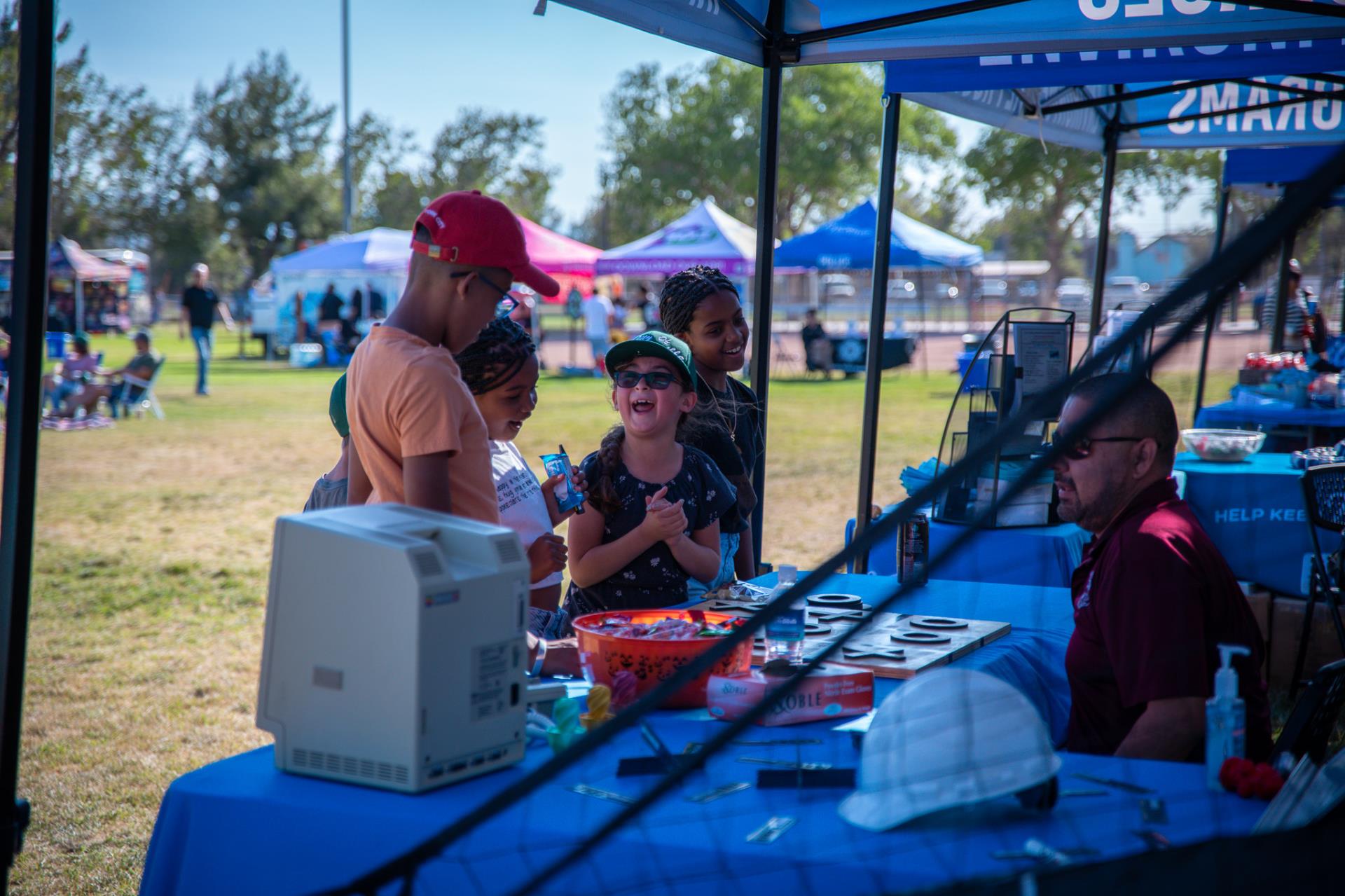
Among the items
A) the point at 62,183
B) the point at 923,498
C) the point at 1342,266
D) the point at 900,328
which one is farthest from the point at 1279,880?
the point at 62,183

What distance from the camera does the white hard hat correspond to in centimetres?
147

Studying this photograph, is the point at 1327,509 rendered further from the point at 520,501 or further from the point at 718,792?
the point at 718,792

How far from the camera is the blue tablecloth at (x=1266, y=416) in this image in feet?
21.8

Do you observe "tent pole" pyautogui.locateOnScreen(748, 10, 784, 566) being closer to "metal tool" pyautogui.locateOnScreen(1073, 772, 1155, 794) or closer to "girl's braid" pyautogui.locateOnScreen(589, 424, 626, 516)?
"girl's braid" pyautogui.locateOnScreen(589, 424, 626, 516)

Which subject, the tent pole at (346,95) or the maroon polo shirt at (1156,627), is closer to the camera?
the maroon polo shirt at (1156,627)

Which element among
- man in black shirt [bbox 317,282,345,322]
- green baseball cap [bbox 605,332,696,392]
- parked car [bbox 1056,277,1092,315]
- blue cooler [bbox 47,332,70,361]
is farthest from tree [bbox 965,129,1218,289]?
green baseball cap [bbox 605,332,696,392]

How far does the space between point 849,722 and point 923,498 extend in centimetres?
93

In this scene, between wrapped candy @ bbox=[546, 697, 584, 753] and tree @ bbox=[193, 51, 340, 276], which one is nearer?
wrapped candy @ bbox=[546, 697, 584, 753]

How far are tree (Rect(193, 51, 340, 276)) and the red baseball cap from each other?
5991 centimetres

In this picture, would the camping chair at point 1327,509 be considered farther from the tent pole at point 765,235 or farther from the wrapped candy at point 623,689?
the wrapped candy at point 623,689

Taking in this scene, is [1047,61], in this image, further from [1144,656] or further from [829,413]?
[829,413]

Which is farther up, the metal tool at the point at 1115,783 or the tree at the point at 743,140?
the tree at the point at 743,140

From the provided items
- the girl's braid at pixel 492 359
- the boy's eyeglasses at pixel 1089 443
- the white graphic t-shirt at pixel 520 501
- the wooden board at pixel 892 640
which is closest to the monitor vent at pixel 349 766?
the wooden board at pixel 892 640

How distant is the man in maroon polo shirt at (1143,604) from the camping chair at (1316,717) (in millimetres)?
49
